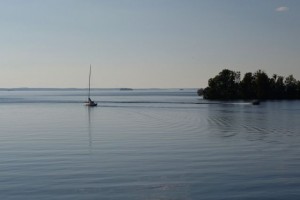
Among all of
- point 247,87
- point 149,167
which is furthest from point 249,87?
point 149,167

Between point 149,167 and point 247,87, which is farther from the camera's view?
point 247,87

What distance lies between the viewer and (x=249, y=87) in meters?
189

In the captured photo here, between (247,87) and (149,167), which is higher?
(247,87)

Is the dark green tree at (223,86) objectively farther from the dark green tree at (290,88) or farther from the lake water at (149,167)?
the lake water at (149,167)

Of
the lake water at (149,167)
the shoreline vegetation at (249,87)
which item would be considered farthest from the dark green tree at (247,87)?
the lake water at (149,167)

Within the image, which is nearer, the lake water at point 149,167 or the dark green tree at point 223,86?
the lake water at point 149,167

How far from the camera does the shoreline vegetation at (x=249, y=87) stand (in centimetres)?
18700

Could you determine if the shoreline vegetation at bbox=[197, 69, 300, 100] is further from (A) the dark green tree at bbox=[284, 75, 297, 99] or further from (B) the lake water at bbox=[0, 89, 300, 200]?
(B) the lake water at bbox=[0, 89, 300, 200]

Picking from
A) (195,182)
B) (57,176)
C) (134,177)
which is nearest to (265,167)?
(195,182)

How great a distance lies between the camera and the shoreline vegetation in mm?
187000

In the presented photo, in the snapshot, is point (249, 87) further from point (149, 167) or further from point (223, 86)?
point (149, 167)

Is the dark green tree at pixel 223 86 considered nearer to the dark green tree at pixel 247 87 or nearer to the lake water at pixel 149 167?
the dark green tree at pixel 247 87

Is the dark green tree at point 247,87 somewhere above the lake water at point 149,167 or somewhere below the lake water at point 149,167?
above

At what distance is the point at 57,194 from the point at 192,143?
65.0 ft
